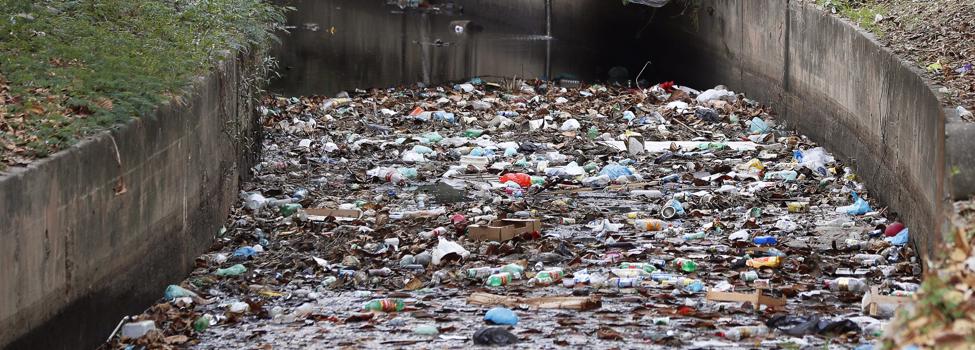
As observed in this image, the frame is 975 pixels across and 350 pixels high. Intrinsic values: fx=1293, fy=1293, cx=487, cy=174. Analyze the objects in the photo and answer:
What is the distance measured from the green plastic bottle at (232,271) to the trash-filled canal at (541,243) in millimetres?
13

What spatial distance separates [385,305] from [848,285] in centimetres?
255

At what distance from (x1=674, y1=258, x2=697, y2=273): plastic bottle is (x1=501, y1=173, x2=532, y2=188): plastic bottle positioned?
3.01 meters

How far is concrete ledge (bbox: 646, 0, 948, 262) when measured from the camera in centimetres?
805

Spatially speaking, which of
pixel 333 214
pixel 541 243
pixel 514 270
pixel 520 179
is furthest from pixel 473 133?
pixel 514 270

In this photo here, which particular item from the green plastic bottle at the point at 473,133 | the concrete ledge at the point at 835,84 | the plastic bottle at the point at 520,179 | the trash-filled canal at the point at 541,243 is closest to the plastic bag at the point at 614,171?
the trash-filled canal at the point at 541,243

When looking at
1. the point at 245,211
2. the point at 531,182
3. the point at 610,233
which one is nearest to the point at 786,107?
the point at 531,182

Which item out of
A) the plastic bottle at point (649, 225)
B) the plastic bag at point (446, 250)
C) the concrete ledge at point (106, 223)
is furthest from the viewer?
the plastic bottle at point (649, 225)

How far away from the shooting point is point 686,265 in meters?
7.68

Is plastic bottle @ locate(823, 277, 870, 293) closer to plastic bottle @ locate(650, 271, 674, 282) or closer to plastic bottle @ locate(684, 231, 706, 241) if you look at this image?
plastic bottle @ locate(650, 271, 674, 282)

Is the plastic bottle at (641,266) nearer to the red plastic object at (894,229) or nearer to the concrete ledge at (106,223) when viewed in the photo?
the red plastic object at (894,229)

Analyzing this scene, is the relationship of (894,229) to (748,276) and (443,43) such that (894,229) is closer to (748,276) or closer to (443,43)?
(748,276)

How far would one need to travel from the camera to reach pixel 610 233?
28.9ft

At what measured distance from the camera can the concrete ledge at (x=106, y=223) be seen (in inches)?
209

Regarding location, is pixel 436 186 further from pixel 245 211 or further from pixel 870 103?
pixel 870 103
